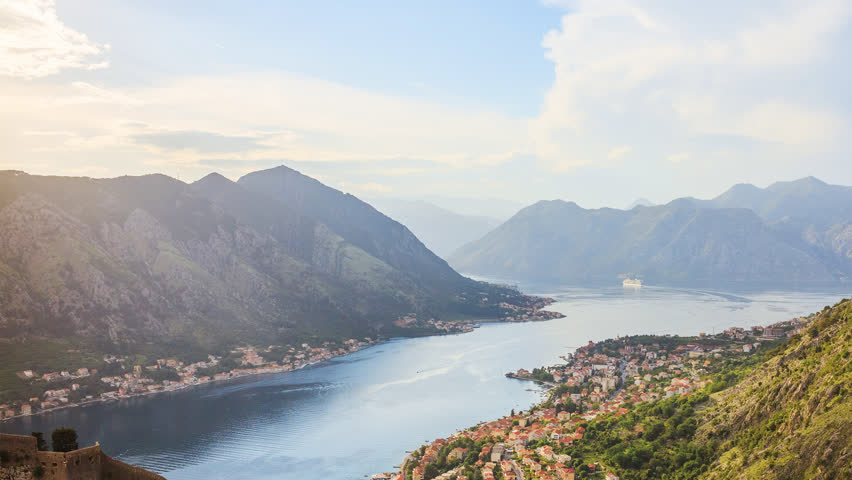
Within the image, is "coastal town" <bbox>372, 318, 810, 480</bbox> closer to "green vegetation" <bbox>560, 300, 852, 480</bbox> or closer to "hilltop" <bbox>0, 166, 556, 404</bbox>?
"green vegetation" <bbox>560, 300, 852, 480</bbox>

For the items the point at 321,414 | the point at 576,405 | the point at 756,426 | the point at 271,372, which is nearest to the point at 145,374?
the point at 271,372

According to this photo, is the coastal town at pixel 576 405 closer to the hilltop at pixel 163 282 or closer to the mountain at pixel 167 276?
the hilltop at pixel 163 282

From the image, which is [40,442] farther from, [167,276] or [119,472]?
[167,276]

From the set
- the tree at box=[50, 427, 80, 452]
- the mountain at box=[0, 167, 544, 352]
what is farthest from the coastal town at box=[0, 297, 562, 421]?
the tree at box=[50, 427, 80, 452]

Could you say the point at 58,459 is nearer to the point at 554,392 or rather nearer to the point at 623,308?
the point at 554,392

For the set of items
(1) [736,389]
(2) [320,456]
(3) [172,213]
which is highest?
(3) [172,213]

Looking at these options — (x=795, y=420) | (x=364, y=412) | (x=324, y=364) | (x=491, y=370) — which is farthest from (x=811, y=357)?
(x=324, y=364)
